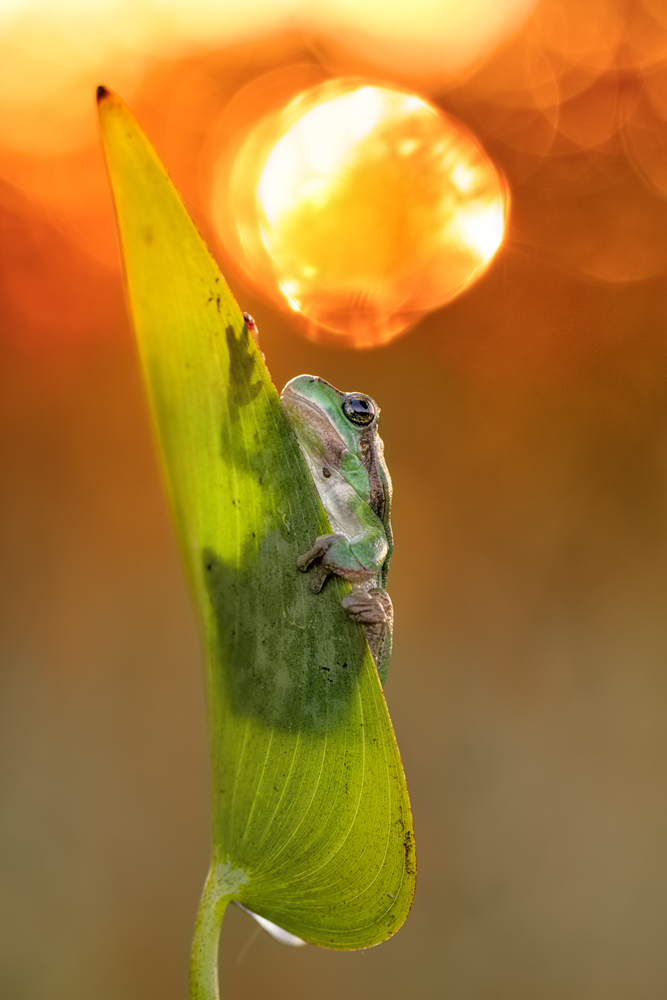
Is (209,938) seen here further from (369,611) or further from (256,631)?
(369,611)

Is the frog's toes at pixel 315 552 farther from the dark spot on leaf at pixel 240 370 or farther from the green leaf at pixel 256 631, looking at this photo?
the dark spot on leaf at pixel 240 370

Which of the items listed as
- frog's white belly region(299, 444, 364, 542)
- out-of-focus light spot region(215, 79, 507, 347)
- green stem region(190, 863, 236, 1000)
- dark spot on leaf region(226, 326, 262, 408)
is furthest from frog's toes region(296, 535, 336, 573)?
out-of-focus light spot region(215, 79, 507, 347)

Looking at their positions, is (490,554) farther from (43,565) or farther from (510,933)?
(43,565)

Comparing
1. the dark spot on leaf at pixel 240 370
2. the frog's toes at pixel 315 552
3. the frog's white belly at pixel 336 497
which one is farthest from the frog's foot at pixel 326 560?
the frog's white belly at pixel 336 497

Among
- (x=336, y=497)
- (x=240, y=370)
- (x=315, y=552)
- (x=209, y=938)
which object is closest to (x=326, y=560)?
(x=315, y=552)

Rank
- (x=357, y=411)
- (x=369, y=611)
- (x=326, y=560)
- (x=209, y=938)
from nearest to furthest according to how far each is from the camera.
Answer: (x=209, y=938), (x=326, y=560), (x=369, y=611), (x=357, y=411)

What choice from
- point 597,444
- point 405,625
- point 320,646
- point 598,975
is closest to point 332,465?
point 320,646

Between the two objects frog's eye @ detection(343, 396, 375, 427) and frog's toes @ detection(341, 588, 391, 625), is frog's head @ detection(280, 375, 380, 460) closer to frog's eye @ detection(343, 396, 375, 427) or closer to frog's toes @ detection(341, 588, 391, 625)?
frog's eye @ detection(343, 396, 375, 427)
